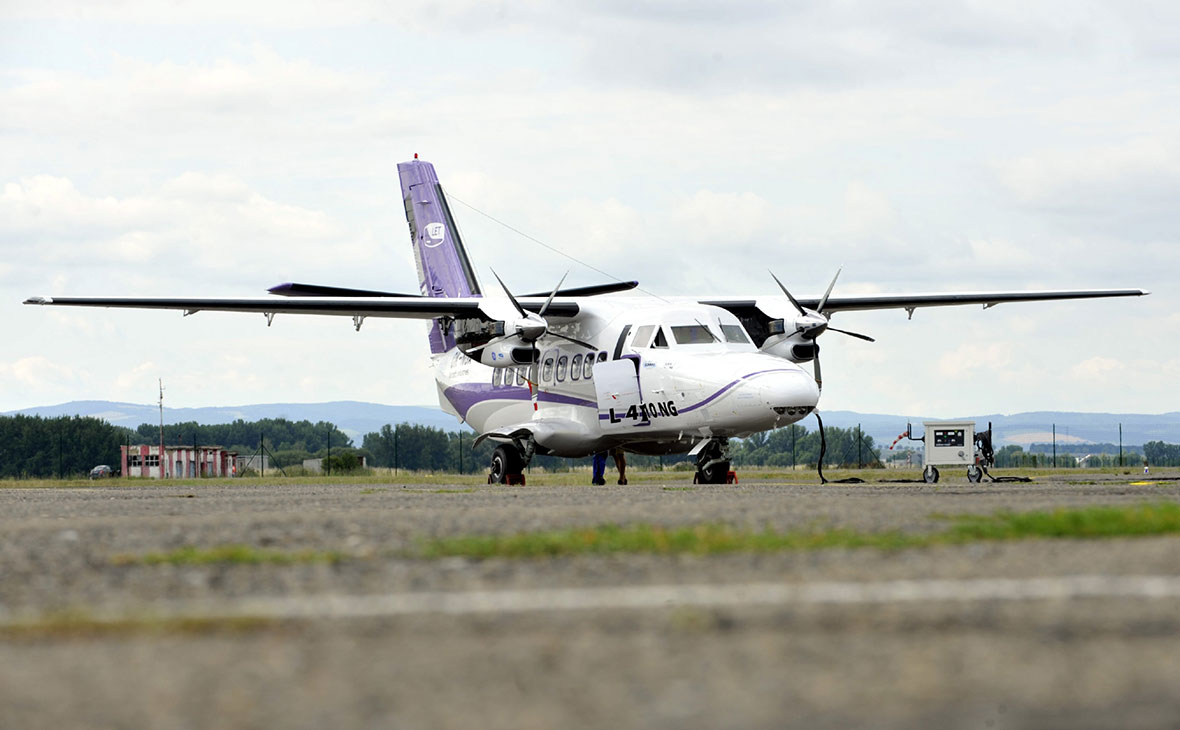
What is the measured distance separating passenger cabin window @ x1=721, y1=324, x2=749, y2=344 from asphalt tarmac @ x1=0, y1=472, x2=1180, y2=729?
18.2 m

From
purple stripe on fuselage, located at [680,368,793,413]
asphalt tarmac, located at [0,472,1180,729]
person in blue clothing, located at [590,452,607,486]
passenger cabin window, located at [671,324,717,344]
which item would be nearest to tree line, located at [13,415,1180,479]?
person in blue clothing, located at [590,452,607,486]

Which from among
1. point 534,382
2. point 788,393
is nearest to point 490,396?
point 534,382

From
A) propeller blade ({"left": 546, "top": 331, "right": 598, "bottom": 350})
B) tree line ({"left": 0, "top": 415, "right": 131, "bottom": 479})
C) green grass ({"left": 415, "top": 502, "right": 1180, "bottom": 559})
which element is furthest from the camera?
tree line ({"left": 0, "top": 415, "right": 131, "bottom": 479})

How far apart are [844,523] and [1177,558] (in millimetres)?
3266

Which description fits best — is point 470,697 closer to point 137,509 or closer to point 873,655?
point 873,655

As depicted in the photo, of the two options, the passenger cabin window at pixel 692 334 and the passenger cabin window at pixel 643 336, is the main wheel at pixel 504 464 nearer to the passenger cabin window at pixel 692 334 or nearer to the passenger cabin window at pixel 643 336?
the passenger cabin window at pixel 643 336

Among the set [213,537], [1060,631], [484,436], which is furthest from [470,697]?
[484,436]

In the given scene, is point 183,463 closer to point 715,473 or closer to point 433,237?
point 433,237

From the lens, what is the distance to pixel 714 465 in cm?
2656

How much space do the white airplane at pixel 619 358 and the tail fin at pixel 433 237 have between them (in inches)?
85.9

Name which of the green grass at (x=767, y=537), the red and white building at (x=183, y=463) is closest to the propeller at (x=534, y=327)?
the green grass at (x=767, y=537)

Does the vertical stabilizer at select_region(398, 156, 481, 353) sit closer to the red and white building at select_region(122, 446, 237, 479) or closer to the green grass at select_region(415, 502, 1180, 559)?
the green grass at select_region(415, 502, 1180, 559)

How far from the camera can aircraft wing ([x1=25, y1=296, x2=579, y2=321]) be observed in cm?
2861

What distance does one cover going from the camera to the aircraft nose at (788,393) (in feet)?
76.6
